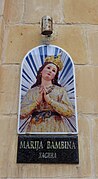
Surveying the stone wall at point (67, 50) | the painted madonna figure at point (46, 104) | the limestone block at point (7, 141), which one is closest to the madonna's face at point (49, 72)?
the painted madonna figure at point (46, 104)

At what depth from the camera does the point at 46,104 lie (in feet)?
4.66

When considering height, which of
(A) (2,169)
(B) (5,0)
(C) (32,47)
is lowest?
(A) (2,169)

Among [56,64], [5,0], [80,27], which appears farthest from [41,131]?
[5,0]

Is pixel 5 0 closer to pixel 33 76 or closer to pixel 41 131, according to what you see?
pixel 33 76

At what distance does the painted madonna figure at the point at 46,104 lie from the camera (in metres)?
1.37

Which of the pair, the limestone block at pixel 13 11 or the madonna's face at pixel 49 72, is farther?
the limestone block at pixel 13 11

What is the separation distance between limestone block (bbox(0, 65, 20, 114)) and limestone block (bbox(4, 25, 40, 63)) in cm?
6

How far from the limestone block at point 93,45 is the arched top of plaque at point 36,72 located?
0.46 feet

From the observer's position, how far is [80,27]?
66.2 inches

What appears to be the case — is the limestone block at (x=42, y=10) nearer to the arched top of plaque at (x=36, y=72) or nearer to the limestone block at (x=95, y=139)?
the arched top of plaque at (x=36, y=72)

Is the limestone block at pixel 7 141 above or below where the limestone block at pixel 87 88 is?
below

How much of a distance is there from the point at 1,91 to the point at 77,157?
0.54 metres

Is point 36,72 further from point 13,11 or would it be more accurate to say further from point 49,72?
point 13,11

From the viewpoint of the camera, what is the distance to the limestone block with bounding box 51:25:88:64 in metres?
1.59
